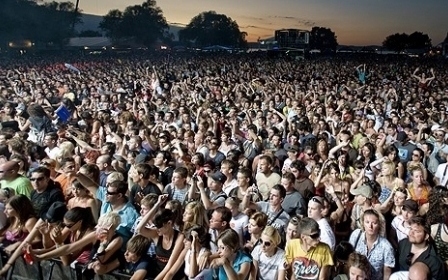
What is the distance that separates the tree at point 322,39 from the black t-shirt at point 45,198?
6200 cm

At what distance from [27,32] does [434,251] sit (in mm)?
53796

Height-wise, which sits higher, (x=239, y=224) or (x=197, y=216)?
(x=197, y=216)

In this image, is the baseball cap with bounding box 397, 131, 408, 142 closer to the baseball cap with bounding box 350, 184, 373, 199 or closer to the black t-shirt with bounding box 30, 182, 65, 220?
the baseball cap with bounding box 350, 184, 373, 199

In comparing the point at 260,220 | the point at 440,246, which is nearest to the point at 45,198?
the point at 260,220

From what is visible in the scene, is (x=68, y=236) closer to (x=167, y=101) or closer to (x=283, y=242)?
(x=283, y=242)

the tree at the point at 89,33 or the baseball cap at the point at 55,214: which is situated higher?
the tree at the point at 89,33

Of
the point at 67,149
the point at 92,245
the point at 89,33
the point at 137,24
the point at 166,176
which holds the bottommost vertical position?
the point at 166,176

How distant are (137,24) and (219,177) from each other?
74041 mm

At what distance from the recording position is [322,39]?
69938 millimetres

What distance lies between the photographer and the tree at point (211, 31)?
92.0 metres

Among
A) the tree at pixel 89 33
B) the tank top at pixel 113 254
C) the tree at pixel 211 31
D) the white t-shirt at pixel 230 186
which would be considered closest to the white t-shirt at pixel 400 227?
the white t-shirt at pixel 230 186

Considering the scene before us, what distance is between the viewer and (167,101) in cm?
1503

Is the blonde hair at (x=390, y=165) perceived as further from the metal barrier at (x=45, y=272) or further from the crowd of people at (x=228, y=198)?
the metal barrier at (x=45, y=272)

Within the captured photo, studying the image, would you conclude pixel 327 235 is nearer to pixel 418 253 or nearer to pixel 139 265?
pixel 418 253
